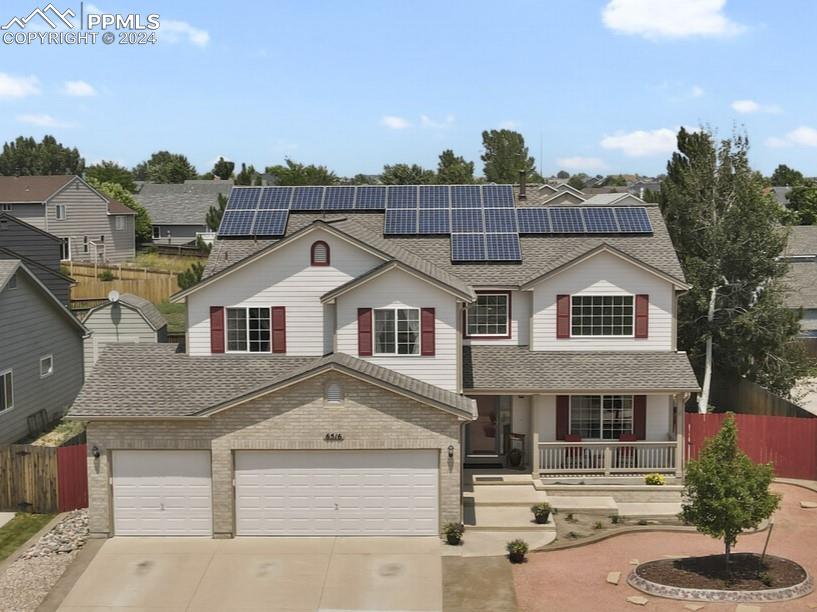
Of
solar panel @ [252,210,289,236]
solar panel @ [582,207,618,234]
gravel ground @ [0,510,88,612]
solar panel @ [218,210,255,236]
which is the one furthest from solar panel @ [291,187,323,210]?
gravel ground @ [0,510,88,612]

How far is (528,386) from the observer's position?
25875 millimetres

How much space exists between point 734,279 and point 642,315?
25.6 feet

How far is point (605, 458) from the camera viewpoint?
25844 mm

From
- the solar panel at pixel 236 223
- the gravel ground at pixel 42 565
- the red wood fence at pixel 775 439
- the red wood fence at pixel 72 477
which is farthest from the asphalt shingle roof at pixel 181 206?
the gravel ground at pixel 42 565

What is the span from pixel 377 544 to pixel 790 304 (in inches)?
1433

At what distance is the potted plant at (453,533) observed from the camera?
70.5 feet

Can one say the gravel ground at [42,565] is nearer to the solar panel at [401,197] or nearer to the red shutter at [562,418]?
the red shutter at [562,418]

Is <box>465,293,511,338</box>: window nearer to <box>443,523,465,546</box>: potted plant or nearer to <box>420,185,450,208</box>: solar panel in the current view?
<box>420,185,450,208</box>: solar panel

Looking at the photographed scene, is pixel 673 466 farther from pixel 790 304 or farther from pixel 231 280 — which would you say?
pixel 790 304

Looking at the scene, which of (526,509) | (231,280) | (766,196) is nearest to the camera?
(526,509)

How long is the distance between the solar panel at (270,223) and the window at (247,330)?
173 inches

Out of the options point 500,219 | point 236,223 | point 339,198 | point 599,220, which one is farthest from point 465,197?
point 236,223

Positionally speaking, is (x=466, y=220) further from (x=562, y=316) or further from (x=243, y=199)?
(x=243, y=199)

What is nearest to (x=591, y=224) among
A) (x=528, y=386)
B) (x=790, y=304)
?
(x=528, y=386)
